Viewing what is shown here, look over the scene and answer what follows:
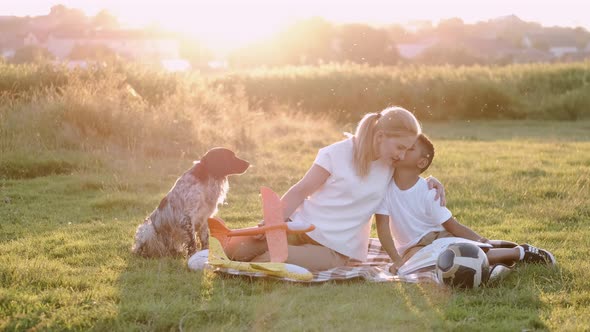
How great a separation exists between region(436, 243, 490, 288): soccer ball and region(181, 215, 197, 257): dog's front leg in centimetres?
256

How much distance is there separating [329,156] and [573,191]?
17.6ft

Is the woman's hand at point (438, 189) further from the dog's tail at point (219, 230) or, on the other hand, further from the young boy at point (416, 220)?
the dog's tail at point (219, 230)

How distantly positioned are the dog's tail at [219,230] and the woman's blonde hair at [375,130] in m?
1.25

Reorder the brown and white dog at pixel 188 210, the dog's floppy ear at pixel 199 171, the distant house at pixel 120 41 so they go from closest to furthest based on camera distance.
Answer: the brown and white dog at pixel 188 210 → the dog's floppy ear at pixel 199 171 → the distant house at pixel 120 41

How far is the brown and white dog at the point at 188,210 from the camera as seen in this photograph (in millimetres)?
7242

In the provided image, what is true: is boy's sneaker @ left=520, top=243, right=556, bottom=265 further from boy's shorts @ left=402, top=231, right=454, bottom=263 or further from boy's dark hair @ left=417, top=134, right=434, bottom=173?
boy's dark hair @ left=417, top=134, right=434, bottom=173

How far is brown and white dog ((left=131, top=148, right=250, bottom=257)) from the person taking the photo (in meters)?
7.24

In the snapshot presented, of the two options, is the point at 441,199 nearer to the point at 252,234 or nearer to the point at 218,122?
the point at 252,234

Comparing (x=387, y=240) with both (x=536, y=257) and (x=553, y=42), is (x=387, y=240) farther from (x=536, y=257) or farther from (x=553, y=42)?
(x=553, y=42)

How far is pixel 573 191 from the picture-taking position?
1037 cm

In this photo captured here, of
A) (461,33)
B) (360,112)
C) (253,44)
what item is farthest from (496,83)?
(461,33)

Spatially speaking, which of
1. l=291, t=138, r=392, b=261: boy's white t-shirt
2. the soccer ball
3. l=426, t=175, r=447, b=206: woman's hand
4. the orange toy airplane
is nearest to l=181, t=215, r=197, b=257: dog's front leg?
the orange toy airplane

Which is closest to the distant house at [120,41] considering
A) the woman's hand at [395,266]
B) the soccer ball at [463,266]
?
the woman's hand at [395,266]

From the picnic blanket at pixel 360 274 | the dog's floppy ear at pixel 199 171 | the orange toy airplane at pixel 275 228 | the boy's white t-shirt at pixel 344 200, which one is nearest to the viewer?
the picnic blanket at pixel 360 274
